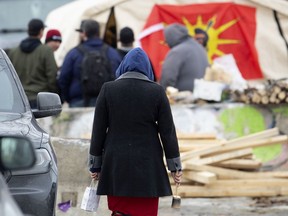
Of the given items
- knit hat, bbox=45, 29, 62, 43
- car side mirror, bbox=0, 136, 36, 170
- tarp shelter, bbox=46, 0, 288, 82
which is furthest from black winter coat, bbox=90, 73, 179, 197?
tarp shelter, bbox=46, 0, 288, 82

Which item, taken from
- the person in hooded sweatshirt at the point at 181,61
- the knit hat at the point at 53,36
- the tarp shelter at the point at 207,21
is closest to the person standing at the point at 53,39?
the knit hat at the point at 53,36

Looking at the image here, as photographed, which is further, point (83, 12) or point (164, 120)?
point (83, 12)

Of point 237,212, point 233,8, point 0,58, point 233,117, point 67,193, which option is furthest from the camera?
point 233,8

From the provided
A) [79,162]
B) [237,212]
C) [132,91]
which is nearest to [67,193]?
[79,162]

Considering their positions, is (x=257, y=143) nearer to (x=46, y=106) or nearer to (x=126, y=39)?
(x=126, y=39)

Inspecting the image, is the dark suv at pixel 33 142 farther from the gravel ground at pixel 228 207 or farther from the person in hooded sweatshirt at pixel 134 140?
the gravel ground at pixel 228 207

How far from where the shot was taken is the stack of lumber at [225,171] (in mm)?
11844

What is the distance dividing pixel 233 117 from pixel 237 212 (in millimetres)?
2586

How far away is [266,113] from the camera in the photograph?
13.5 meters

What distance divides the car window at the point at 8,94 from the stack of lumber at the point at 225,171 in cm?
369

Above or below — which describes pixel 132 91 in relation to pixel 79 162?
above

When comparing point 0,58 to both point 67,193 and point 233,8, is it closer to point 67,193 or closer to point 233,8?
point 67,193

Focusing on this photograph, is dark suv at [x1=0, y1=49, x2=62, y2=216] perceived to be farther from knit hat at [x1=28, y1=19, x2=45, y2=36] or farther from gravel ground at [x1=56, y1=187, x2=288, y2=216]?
knit hat at [x1=28, y1=19, x2=45, y2=36]

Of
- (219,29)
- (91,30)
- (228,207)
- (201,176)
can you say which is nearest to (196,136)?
(201,176)
